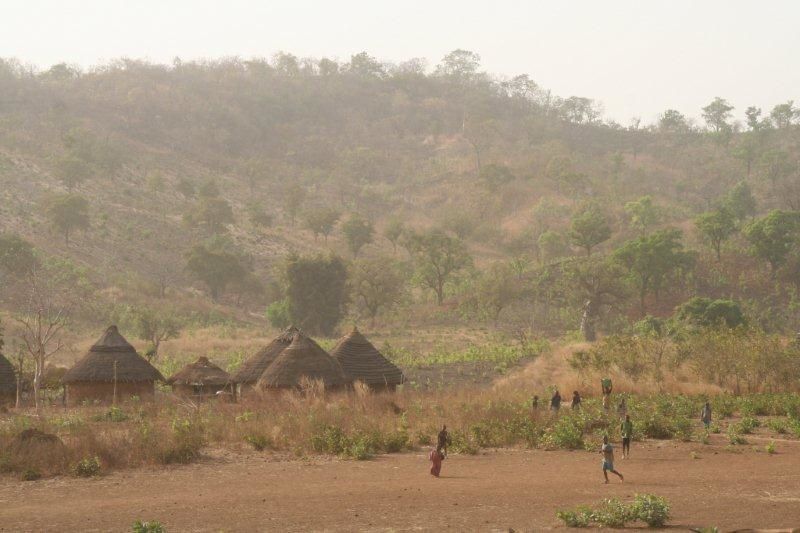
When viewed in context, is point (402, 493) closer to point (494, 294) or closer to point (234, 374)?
point (234, 374)

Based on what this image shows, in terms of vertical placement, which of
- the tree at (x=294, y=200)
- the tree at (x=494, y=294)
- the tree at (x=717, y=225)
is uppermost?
the tree at (x=294, y=200)

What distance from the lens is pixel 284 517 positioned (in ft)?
44.5

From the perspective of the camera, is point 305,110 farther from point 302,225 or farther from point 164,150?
point 302,225

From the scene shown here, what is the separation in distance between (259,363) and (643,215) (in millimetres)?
45865

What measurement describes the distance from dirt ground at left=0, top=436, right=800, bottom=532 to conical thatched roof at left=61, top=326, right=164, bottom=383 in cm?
1154

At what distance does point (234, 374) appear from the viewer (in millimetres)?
30438

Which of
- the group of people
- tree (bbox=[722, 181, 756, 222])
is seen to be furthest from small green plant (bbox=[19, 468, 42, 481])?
tree (bbox=[722, 181, 756, 222])

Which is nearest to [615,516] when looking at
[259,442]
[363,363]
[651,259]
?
[259,442]

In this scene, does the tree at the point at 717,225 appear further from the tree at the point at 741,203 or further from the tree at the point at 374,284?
the tree at the point at 374,284

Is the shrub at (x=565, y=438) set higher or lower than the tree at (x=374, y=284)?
lower

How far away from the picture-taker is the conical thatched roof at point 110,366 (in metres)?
29.5

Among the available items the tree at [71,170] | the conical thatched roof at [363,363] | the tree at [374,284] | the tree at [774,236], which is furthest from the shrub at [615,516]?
the tree at [71,170]

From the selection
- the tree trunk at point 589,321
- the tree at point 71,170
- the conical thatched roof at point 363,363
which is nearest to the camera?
the conical thatched roof at point 363,363

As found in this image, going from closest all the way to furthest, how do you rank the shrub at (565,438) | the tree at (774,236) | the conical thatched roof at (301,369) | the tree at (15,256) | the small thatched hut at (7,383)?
1. the shrub at (565,438)
2. the conical thatched roof at (301,369)
3. the small thatched hut at (7,383)
4. the tree at (774,236)
5. the tree at (15,256)
